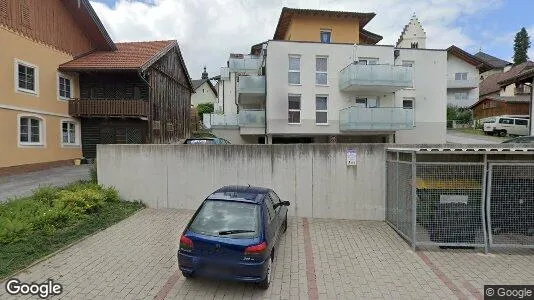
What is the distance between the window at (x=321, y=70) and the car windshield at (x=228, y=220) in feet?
55.5

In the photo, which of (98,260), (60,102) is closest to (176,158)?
(98,260)

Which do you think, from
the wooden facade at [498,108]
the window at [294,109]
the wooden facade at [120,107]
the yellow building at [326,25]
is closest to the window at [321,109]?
the window at [294,109]

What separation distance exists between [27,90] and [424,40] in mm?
44729

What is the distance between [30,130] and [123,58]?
267 inches

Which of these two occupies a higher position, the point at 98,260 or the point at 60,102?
the point at 60,102

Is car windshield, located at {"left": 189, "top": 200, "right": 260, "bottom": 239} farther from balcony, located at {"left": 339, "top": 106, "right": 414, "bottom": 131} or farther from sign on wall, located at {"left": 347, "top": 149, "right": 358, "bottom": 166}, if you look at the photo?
balcony, located at {"left": 339, "top": 106, "right": 414, "bottom": 131}

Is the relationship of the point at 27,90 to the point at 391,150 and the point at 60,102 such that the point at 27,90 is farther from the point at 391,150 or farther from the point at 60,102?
the point at 391,150

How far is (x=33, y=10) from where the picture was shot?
53.2ft

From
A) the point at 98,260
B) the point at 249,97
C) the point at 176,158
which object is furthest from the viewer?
the point at 249,97

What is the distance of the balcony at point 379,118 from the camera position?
19.4 metres

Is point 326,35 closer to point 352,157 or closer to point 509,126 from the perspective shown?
point 352,157

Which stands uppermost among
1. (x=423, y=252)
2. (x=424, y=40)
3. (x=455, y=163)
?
(x=424, y=40)

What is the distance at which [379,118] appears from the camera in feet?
63.7

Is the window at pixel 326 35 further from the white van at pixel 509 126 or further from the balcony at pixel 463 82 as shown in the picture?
the balcony at pixel 463 82
